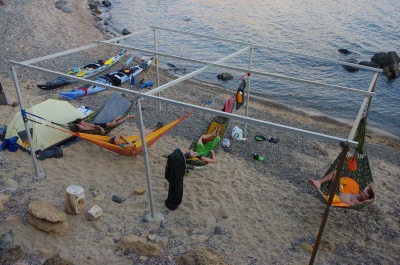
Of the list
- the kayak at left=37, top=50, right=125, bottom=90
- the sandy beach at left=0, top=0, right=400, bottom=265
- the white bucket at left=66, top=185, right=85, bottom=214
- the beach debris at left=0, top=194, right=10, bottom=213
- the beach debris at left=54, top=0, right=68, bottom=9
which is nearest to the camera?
the sandy beach at left=0, top=0, right=400, bottom=265

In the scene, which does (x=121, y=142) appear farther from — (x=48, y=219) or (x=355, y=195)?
(x=355, y=195)

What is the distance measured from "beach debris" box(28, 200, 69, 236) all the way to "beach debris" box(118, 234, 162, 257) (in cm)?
90

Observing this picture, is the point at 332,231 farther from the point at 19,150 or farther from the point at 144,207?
the point at 19,150

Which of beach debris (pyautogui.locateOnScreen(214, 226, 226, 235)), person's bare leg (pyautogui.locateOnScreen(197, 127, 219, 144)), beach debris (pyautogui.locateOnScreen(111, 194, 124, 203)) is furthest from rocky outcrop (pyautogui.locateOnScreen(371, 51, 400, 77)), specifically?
beach debris (pyautogui.locateOnScreen(111, 194, 124, 203))

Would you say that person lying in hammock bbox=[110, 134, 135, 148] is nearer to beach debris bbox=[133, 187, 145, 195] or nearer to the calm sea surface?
beach debris bbox=[133, 187, 145, 195]

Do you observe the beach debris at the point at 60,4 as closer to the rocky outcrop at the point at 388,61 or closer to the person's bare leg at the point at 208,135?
the rocky outcrop at the point at 388,61

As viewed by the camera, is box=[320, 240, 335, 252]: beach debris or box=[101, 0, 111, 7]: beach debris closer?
box=[320, 240, 335, 252]: beach debris

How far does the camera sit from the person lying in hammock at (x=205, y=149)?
6.47m

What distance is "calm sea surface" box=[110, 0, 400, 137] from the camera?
1387cm

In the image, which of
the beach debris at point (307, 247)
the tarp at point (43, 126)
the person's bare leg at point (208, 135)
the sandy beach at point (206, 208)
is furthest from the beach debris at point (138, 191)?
the beach debris at point (307, 247)

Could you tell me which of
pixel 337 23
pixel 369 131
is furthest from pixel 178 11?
pixel 369 131

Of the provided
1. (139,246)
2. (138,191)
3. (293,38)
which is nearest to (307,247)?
(139,246)

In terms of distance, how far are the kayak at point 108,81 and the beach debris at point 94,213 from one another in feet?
16.4

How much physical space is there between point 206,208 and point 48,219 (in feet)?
7.82
